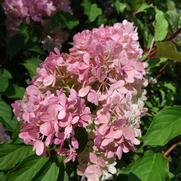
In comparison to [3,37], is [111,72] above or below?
below

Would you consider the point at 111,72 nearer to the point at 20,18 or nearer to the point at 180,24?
the point at 180,24

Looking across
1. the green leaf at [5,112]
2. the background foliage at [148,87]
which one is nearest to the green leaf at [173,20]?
the background foliage at [148,87]

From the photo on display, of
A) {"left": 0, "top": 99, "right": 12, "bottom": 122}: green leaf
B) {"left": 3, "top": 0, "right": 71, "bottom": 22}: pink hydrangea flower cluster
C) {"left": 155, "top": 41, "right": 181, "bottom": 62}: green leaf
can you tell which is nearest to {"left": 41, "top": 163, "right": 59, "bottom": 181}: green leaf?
{"left": 155, "top": 41, "right": 181, "bottom": 62}: green leaf

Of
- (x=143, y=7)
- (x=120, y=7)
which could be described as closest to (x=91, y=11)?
(x=120, y=7)

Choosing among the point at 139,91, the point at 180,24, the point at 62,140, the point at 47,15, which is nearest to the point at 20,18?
the point at 47,15

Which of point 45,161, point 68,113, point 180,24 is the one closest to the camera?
point 68,113

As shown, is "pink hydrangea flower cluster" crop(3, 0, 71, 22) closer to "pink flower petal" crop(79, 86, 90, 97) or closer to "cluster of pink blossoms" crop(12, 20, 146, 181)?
"cluster of pink blossoms" crop(12, 20, 146, 181)
